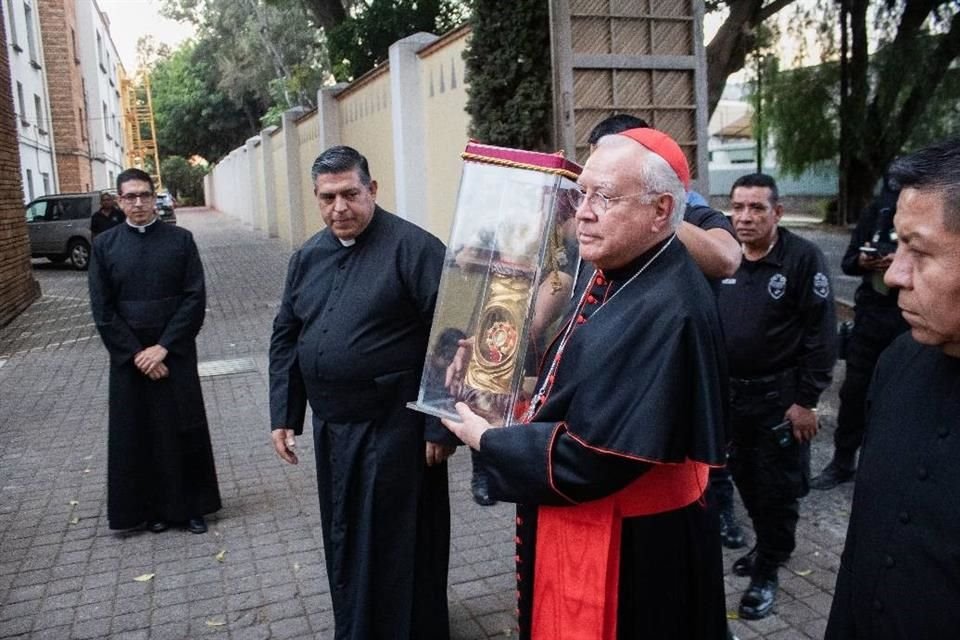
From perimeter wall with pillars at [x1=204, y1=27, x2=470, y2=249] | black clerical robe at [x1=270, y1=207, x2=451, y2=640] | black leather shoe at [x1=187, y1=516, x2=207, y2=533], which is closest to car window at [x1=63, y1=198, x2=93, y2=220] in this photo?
perimeter wall with pillars at [x1=204, y1=27, x2=470, y2=249]

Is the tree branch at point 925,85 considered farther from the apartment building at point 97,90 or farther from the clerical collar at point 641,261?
the apartment building at point 97,90

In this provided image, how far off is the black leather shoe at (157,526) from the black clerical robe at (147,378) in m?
0.04

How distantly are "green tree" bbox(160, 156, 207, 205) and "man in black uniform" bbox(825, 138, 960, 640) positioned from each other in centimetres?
5872

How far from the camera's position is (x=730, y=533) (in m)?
4.26

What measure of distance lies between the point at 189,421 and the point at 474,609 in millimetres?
2023

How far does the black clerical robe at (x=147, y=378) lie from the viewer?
15.1ft

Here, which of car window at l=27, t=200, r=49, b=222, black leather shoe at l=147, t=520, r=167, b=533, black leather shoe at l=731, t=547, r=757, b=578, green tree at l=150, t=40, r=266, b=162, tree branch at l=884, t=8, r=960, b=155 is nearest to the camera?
black leather shoe at l=731, t=547, r=757, b=578

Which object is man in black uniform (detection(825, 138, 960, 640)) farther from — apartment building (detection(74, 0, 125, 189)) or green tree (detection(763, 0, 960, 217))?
apartment building (detection(74, 0, 125, 189))

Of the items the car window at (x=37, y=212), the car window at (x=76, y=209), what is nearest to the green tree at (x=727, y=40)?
the car window at (x=76, y=209)

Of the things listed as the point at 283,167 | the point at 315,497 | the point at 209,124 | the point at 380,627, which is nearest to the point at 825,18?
the point at 283,167

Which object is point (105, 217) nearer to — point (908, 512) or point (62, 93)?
point (62, 93)

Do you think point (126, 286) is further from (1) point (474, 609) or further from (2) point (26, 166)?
(2) point (26, 166)

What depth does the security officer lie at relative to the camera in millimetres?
3619

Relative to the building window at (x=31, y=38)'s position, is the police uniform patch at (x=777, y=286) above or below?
below
